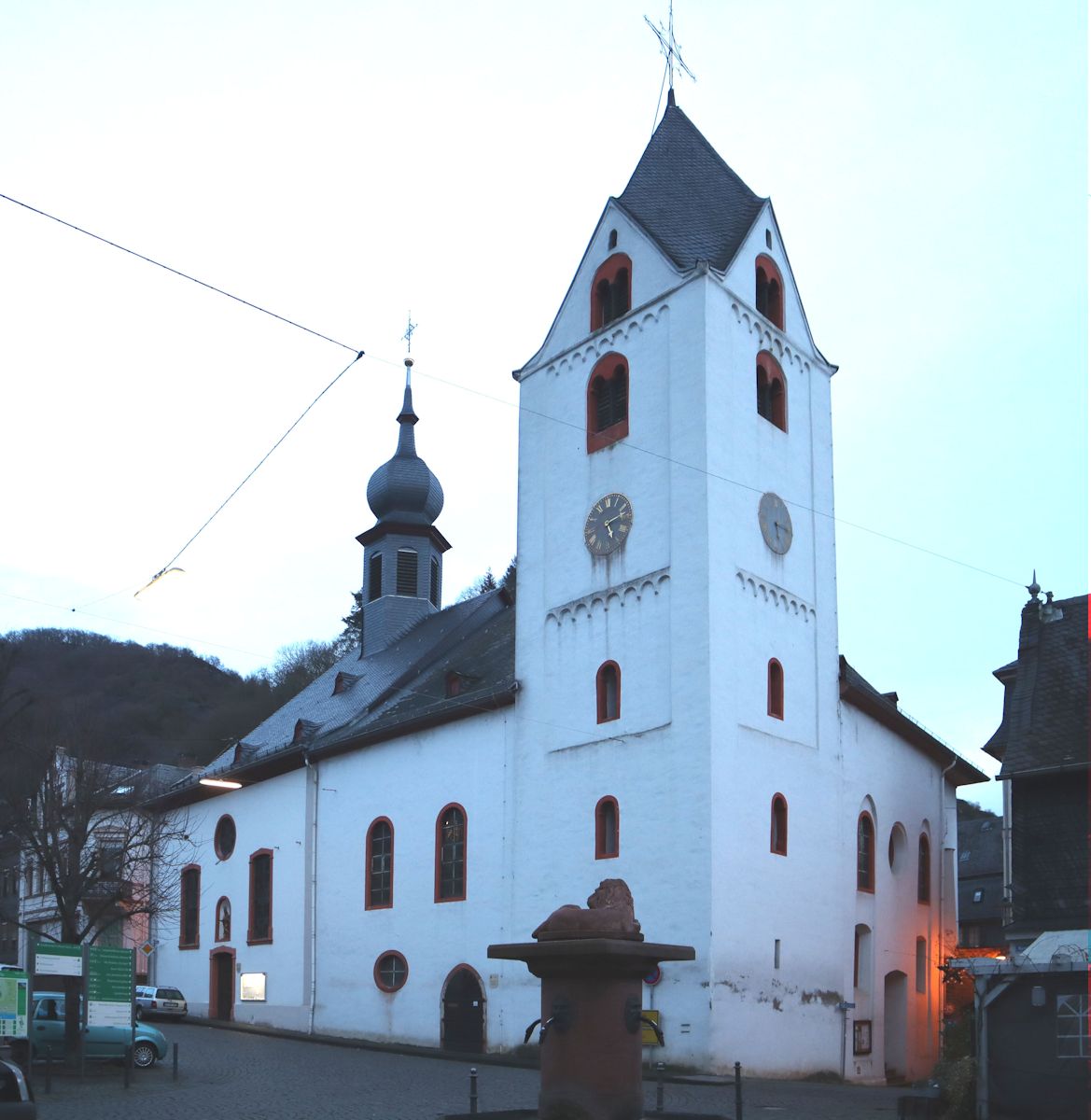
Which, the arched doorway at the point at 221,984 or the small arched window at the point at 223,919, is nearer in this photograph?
the arched doorway at the point at 221,984

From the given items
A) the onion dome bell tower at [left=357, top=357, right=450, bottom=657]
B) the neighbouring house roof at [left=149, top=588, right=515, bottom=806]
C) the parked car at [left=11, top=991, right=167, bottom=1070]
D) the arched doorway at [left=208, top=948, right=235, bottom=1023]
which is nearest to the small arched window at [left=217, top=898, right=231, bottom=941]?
the arched doorway at [left=208, top=948, right=235, bottom=1023]

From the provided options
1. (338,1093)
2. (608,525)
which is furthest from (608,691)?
(338,1093)

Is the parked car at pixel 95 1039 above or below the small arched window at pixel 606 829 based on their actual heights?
below

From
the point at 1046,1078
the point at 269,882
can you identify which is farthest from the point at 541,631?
the point at 1046,1078

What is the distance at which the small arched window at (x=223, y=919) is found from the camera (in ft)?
129

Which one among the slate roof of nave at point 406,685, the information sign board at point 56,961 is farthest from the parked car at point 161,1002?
the information sign board at point 56,961

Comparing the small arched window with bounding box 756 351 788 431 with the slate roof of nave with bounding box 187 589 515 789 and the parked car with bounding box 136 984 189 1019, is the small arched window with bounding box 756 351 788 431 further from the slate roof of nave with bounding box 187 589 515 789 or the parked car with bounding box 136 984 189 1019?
the parked car with bounding box 136 984 189 1019

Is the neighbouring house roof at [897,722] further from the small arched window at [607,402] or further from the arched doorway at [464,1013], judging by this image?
the arched doorway at [464,1013]

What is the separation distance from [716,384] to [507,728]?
8.51m

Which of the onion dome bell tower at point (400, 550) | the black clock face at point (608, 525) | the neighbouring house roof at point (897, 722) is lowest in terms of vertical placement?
the neighbouring house roof at point (897, 722)

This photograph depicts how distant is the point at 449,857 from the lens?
31.5 m

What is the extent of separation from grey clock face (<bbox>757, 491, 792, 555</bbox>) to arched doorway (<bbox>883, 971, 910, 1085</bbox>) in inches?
378

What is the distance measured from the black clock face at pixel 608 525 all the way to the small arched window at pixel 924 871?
10.8 meters

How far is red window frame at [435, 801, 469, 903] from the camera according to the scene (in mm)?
30969
